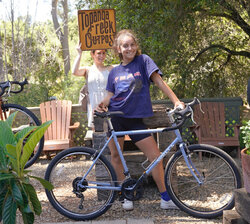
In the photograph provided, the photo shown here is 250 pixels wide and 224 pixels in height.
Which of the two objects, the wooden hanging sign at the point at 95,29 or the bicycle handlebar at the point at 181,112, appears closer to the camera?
the bicycle handlebar at the point at 181,112

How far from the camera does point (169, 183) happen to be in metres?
3.83

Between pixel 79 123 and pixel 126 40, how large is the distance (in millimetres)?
3778

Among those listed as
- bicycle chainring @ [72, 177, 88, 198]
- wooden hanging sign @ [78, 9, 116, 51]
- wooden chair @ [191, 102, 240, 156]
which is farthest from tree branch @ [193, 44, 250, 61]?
bicycle chainring @ [72, 177, 88, 198]

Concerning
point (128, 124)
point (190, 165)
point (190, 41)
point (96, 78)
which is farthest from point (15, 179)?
point (190, 41)

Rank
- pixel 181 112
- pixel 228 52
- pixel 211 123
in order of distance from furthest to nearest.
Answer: pixel 228 52, pixel 211 123, pixel 181 112

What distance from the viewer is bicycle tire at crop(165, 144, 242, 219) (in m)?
3.70

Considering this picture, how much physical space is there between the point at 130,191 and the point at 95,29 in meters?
2.25

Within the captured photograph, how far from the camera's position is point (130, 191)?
150 inches

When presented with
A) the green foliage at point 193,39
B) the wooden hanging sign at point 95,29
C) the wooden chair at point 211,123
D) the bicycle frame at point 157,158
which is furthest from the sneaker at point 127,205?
the green foliage at point 193,39

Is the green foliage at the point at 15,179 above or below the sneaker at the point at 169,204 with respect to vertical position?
above

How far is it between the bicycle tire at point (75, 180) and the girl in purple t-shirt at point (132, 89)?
309mm

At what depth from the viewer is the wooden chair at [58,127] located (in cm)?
680

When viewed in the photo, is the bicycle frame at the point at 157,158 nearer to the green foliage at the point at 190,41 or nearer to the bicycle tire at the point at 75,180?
the bicycle tire at the point at 75,180

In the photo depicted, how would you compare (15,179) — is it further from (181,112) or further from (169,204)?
(169,204)
